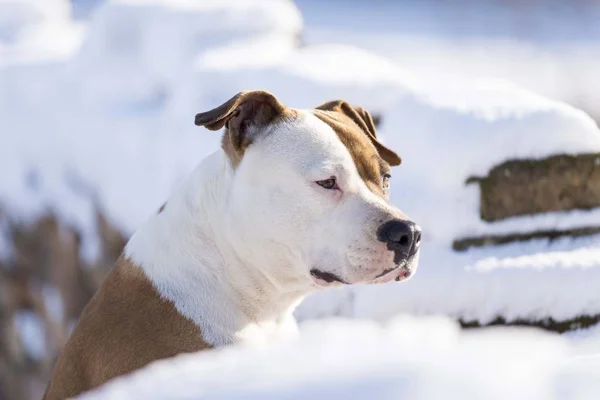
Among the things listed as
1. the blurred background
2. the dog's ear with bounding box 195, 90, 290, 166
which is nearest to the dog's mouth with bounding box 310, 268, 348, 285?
the dog's ear with bounding box 195, 90, 290, 166

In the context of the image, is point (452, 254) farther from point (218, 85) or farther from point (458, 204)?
point (218, 85)

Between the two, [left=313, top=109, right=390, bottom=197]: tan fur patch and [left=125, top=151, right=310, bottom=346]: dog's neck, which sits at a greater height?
[left=313, top=109, right=390, bottom=197]: tan fur patch

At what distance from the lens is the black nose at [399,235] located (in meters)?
1.97

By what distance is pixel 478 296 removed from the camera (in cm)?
309

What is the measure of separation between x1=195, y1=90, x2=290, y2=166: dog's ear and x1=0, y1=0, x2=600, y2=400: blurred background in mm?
1137

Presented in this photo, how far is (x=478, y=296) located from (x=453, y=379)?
8.29 feet

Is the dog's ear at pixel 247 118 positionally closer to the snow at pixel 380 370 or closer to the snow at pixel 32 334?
the snow at pixel 380 370

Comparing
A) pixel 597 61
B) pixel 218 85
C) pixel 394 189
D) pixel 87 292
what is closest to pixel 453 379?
pixel 394 189

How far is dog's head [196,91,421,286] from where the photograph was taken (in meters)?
1.99

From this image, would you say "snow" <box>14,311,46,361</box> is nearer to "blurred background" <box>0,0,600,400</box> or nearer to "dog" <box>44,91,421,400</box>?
"blurred background" <box>0,0,600,400</box>

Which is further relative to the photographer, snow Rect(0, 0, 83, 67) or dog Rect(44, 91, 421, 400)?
snow Rect(0, 0, 83, 67)

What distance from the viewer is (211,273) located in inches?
85.8

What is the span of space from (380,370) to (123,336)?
60.9 inches

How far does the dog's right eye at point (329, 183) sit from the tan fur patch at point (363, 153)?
0.32 ft
